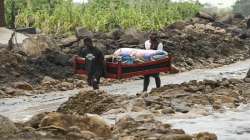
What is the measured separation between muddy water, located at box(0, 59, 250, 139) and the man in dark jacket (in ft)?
4.33

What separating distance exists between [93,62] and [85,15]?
737 inches

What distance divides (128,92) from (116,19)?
1523cm

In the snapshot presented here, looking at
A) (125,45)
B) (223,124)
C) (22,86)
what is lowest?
(125,45)

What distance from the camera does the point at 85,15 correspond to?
33.9 metres

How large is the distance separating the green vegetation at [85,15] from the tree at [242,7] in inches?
1843

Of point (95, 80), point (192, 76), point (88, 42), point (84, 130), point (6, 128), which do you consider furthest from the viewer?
point (192, 76)

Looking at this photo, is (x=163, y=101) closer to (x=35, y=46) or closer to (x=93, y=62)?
(x=93, y=62)

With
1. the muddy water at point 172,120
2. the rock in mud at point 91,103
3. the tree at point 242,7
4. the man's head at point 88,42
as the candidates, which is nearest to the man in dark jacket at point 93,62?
the man's head at point 88,42

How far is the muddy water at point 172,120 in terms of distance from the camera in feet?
38.6

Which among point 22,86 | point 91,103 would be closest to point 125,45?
point 22,86

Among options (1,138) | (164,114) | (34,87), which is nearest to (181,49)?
(34,87)

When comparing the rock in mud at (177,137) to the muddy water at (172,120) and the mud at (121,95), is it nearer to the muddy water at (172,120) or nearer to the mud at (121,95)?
the mud at (121,95)

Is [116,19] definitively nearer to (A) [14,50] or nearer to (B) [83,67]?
(A) [14,50]

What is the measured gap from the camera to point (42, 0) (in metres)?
35.8
